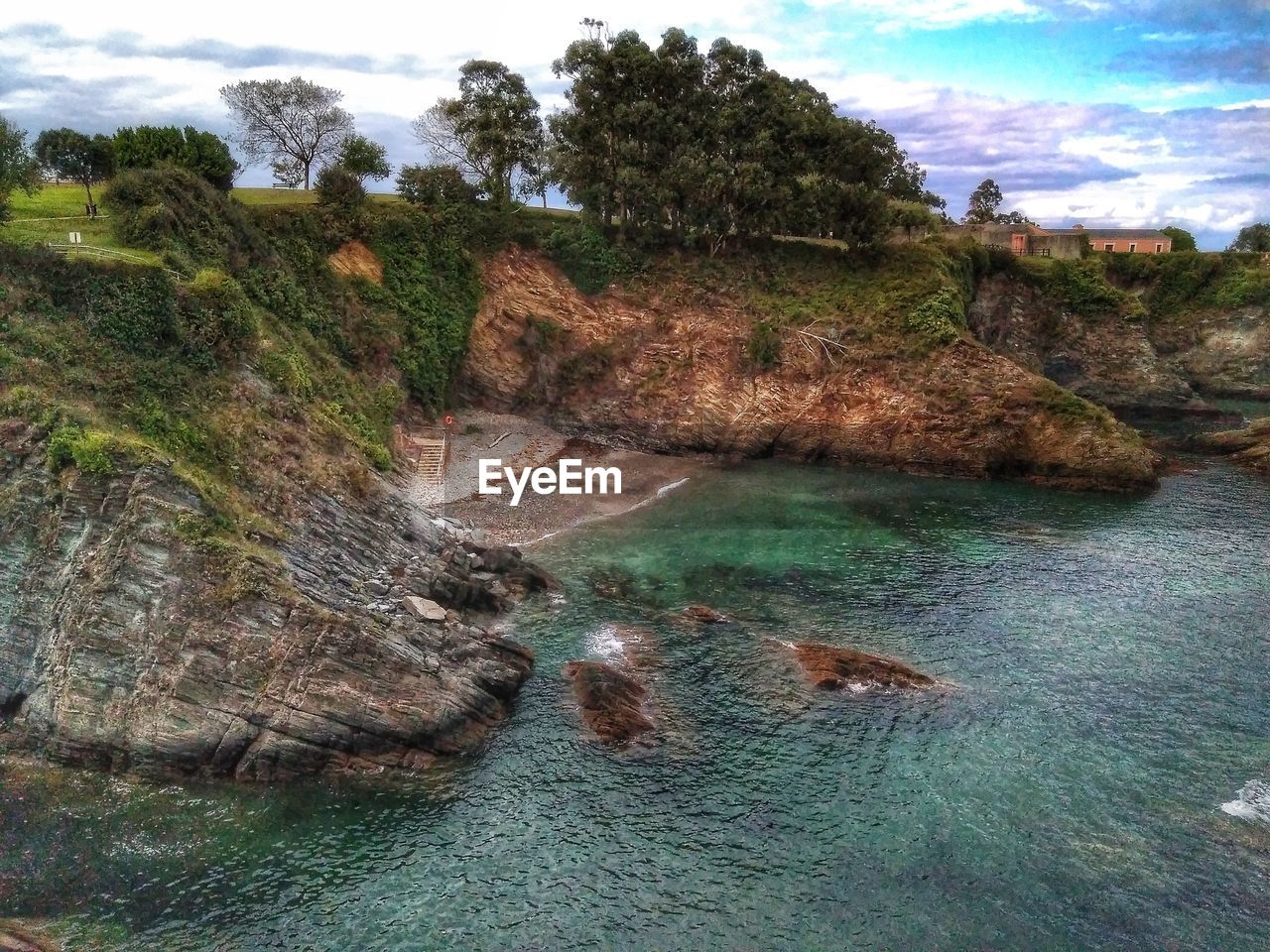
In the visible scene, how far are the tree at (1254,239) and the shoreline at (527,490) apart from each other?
9118cm

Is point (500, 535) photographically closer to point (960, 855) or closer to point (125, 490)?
point (125, 490)

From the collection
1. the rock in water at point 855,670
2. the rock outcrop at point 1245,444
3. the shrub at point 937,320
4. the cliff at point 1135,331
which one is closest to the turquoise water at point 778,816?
the rock in water at point 855,670

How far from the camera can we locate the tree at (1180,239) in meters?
104

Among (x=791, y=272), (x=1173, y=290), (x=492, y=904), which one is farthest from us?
(x=1173, y=290)

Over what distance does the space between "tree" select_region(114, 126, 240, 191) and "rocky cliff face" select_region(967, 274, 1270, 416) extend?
6332 cm

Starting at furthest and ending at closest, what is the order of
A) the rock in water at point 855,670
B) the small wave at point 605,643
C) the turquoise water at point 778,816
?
the small wave at point 605,643 < the rock in water at point 855,670 < the turquoise water at point 778,816

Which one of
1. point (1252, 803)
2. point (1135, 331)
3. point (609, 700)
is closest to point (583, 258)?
point (609, 700)

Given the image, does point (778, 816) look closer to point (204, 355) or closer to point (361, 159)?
point (204, 355)

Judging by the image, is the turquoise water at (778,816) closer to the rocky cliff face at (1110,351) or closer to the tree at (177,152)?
the tree at (177,152)

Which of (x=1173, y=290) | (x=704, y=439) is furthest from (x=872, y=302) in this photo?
(x=1173, y=290)

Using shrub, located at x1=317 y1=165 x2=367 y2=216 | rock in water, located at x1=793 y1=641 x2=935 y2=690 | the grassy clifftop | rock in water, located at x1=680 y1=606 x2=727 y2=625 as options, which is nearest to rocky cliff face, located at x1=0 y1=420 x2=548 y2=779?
the grassy clifftop

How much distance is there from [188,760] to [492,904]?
12.2 metres

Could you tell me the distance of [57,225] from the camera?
143 ft

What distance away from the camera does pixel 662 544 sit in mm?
49844
